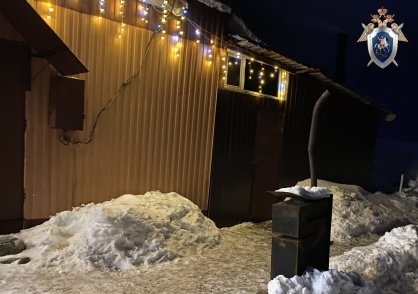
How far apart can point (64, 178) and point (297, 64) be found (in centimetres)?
654

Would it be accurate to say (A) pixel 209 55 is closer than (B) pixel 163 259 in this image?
No

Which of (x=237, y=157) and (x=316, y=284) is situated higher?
(x=237, y=157)

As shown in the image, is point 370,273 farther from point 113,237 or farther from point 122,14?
point 122,14

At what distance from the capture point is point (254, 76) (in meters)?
10.3

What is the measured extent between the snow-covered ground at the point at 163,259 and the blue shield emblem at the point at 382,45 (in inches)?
224

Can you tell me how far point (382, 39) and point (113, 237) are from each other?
9702 millimetres

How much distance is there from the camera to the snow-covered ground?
209 inches

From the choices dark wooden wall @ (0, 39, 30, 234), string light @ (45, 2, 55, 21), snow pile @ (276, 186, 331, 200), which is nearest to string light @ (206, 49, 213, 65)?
string light @ (45, 2, 55, 21)

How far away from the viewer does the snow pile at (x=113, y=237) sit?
19.5ft

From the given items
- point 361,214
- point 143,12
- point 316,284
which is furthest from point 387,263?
point 143,12

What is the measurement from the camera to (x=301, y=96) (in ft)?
40.0

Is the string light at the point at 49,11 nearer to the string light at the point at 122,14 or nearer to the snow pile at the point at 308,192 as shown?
the string light at the point at 122,14

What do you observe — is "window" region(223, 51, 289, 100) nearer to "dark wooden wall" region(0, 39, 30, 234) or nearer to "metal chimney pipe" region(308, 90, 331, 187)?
"metal chimney pipe" region(308, 90, 331, 187)

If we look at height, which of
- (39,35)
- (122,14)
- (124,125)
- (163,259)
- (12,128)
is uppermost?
(122,14)
